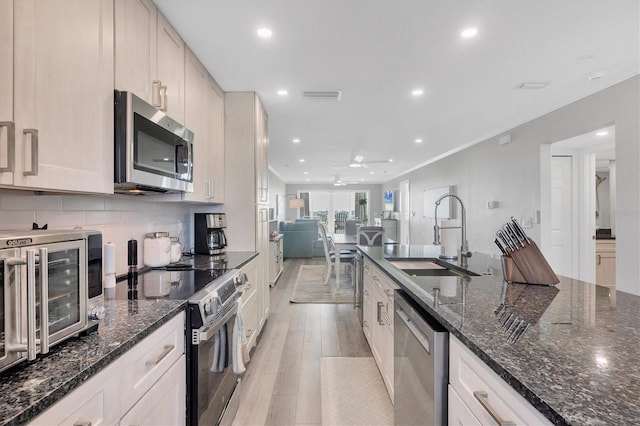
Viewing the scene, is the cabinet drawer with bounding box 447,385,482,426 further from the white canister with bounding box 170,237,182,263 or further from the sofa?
the sofa

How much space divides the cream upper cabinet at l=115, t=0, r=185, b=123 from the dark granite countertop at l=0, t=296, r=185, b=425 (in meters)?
1.04

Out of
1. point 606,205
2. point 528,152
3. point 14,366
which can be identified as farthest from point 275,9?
point 606,205

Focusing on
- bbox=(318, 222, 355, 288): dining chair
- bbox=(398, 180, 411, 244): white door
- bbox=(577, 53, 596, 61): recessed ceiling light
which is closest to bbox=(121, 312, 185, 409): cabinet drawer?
bbox=(577, 53, 596, 61): recessed ceiling light

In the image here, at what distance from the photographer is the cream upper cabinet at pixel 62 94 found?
90cm

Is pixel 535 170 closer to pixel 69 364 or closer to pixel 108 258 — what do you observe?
pixel 108 258

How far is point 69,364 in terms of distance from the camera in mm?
782

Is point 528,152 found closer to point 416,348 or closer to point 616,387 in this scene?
point 416,348

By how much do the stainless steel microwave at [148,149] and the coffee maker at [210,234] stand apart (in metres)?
0.70

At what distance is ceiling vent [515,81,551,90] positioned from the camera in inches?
111

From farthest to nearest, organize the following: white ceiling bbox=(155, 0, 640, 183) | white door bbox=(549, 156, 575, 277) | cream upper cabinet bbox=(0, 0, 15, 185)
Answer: white door bbox=(549, 156, 575, 277)
white ceiling bbox=(155, 0, 640, 183)
cream upper cabinet bbox=(0, 0, 15, 185)

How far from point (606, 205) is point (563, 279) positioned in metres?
4.51

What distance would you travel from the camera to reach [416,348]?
1.29m

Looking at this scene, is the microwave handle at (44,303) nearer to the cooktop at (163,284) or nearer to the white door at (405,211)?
the cooktop at (163,284)

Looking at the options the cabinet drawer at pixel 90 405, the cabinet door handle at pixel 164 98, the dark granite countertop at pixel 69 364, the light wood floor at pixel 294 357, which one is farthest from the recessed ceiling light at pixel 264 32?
the light wood floor at pixel 294 357
